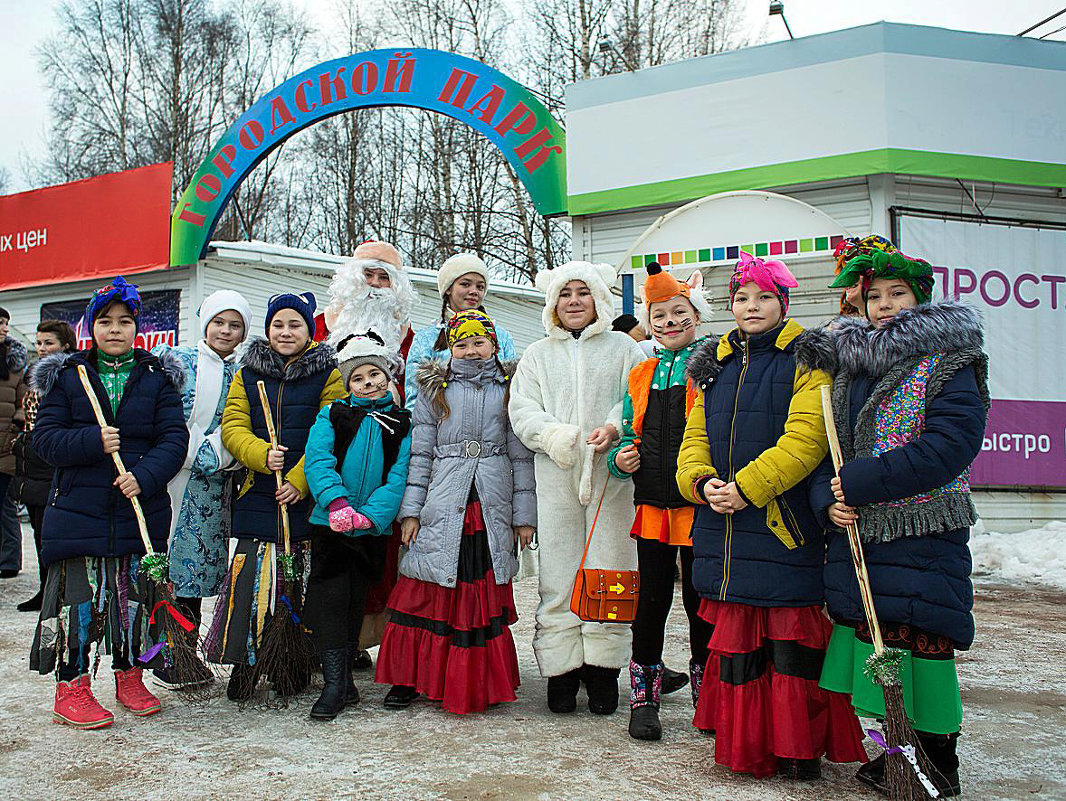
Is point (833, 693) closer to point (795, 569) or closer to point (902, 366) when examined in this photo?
point (795, 569)

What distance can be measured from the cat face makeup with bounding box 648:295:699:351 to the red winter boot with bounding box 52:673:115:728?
259 centimetres

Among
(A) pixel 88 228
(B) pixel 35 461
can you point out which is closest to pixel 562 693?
(B) pixel 35 461

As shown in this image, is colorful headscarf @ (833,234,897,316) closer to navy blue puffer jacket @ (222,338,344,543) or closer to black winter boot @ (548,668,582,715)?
black winter boot @ (548,668,582,715)

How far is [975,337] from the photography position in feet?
8.86

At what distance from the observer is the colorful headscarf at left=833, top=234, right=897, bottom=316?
2.92 meters

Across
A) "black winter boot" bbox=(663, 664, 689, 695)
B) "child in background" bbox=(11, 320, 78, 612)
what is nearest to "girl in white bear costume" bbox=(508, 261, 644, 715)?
"black winter boot" bbox=(663, 664, 689, 695)

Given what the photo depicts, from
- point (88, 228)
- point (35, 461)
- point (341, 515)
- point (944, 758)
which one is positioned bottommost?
point (944, 758)

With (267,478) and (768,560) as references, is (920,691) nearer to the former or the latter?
(768,560)

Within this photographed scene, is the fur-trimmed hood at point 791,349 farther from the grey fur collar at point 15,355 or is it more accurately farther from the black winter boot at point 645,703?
the grey fur collar at point 15,355

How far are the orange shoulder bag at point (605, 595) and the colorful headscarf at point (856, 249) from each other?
1.44m

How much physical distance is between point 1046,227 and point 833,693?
6.67 metres

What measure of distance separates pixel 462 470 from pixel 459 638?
0.67 meters

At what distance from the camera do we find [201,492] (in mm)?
4078

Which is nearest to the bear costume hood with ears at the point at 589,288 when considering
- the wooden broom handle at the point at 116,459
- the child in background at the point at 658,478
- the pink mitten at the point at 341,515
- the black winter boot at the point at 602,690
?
the child in background at the point at 658,478
